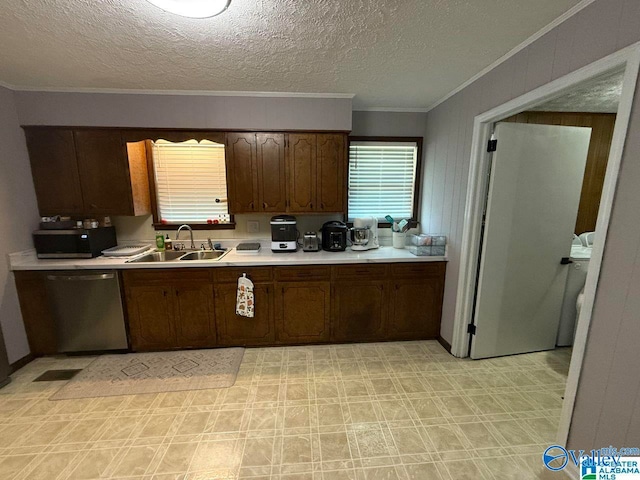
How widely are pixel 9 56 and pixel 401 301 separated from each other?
3.74m

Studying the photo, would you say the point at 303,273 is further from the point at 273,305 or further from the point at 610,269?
the point at 610,269

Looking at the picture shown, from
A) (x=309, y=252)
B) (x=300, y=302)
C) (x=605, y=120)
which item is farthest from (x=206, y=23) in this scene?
(x=605, y=120)

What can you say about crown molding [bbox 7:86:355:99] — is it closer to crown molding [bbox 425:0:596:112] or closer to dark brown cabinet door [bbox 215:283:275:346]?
crown molding [bbox 425:0:596:112]

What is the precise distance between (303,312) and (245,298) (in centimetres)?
60

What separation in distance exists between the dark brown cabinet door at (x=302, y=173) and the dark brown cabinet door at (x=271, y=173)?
84 millimetres

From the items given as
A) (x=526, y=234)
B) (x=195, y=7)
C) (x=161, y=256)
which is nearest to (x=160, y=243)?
(x=161, y=256)

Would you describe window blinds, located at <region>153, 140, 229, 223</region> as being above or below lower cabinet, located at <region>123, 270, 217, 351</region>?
above

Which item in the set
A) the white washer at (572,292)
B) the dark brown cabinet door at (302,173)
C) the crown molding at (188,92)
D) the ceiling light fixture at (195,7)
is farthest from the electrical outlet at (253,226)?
the white washer at (572,292)

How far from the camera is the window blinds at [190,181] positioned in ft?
9.90

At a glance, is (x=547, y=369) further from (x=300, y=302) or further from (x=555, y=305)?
(x=300, y=302)

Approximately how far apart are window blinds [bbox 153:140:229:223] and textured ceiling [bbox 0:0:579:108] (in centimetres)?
71

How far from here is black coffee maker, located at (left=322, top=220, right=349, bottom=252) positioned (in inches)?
110

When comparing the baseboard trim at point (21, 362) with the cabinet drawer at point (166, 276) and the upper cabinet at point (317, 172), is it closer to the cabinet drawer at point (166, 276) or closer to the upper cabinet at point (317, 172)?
the cabinet drawer at point (166, 276)

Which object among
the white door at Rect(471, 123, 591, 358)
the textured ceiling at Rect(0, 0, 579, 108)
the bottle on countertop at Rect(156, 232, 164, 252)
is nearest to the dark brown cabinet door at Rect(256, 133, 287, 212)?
the textured ceiling at Rect(0, 0, 579, 108)
